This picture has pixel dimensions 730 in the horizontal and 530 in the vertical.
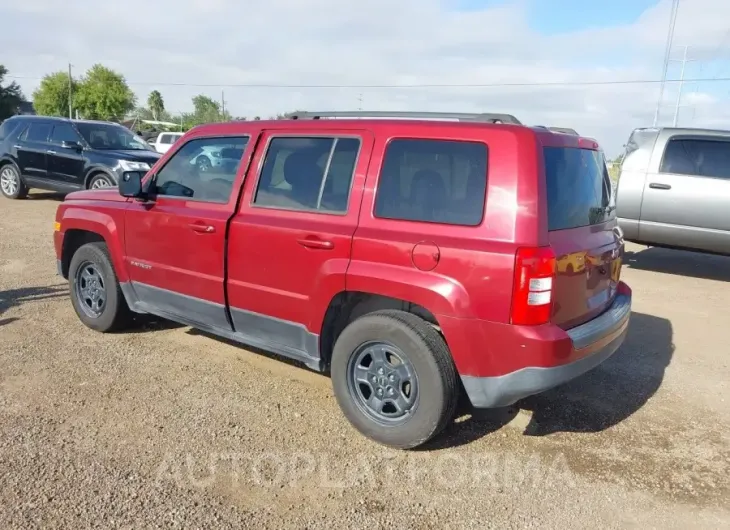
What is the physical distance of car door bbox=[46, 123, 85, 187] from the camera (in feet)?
39.2

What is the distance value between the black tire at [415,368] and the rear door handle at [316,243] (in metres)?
0.46

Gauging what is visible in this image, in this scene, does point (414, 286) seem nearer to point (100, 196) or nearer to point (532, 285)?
point (532, 285)

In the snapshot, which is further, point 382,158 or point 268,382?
point 268,382

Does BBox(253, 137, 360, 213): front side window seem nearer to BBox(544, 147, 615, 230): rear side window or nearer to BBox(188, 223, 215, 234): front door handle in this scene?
BBox(188, 223, 215, 234): front door handle

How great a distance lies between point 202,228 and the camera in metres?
4.25

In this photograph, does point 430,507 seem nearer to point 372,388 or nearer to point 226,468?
point 372,388

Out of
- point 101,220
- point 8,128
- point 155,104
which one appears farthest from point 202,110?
point 101,220

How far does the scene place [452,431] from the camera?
12.4ft

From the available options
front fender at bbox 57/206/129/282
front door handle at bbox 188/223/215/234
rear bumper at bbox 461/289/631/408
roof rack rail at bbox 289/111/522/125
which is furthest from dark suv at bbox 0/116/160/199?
rear bumper at bbox 461/289/631/408

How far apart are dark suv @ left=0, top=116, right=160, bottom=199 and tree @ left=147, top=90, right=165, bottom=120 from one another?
83.5 m

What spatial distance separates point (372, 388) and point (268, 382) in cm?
105

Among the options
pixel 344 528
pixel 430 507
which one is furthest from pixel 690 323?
pixel 344 528

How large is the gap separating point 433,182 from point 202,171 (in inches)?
76.0

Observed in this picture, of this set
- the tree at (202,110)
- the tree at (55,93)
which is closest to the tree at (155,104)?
the tree at (202,110)
